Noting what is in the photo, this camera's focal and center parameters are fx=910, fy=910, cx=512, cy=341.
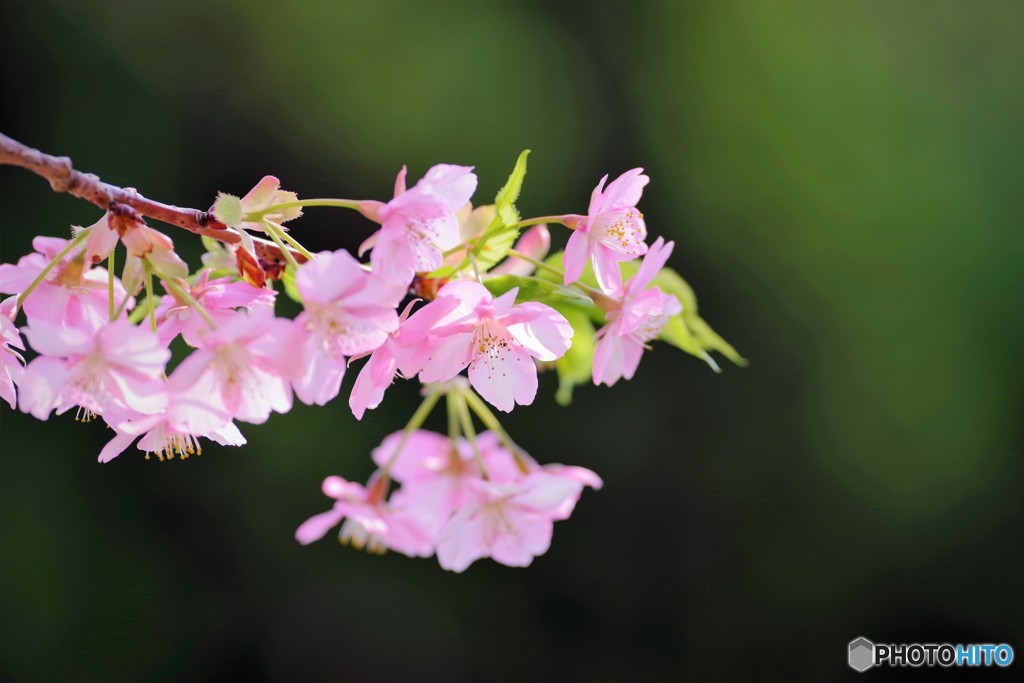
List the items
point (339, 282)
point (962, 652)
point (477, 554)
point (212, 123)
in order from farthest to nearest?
point (212, 123)
point (962, 652)
point (477, 554)
point (339, 282)

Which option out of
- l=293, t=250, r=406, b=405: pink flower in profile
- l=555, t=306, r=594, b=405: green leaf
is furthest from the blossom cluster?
l=555, t=306, r=594, b=405: green leaf

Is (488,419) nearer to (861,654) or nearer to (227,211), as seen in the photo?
(227,211)

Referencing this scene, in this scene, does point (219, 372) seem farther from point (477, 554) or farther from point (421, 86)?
point (421, 86)

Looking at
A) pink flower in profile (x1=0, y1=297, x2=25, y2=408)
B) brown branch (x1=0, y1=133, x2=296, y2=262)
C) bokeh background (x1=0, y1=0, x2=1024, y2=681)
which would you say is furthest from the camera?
bokeh background (x1=0, y1=0, x2=1024, y2=681)

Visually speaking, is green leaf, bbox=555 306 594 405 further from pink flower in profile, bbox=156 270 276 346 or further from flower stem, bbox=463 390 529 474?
pink flower in profile, bbox=156 270 276 346

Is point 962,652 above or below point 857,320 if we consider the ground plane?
below

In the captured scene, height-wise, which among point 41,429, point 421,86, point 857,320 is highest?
point 421,86

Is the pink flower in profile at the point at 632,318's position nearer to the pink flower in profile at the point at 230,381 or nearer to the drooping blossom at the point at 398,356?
the drooping blossom at the point at 398,356

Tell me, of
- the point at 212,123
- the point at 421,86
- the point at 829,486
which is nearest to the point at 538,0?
the point at 421,86
